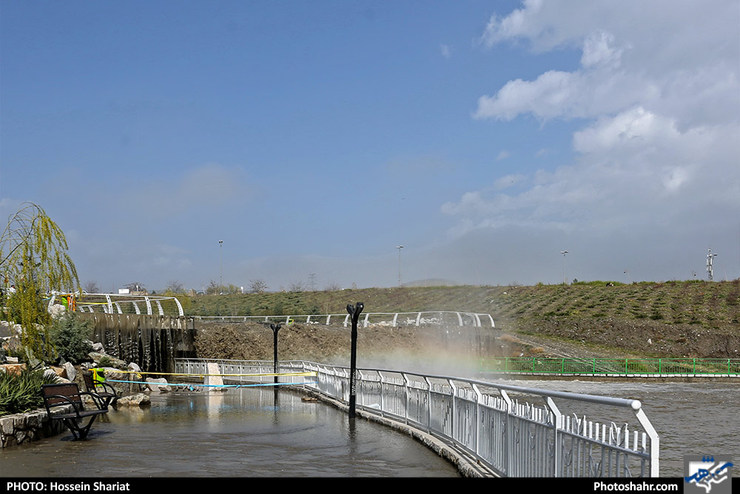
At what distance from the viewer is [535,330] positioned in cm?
7038

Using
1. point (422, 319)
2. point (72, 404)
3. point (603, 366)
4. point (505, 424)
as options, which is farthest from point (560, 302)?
point (505, 424)

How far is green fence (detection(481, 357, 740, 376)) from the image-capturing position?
4772 cm

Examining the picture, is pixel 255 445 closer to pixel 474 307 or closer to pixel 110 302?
pixel 110 302

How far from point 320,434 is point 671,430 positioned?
37.6 ft

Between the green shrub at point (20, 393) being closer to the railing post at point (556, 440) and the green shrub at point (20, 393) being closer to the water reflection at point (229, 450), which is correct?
the water reflection at point (229, 450)

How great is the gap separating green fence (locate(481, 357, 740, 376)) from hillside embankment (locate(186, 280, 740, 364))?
490cm

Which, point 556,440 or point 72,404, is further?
point 72,404

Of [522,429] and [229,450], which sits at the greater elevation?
[522,429]

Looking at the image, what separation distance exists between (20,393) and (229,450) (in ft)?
14.9

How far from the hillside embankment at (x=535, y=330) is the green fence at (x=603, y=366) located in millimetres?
4900

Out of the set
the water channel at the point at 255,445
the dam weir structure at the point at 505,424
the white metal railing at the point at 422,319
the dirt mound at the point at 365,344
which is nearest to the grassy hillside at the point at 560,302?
the white metal railing at the point at 422,319

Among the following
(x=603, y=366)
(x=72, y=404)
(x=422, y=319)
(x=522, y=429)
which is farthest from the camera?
(x=422, y=319)

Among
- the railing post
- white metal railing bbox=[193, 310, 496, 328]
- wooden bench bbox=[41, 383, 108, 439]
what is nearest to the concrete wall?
white metal railing bbox=[193, 310, 496, 328]

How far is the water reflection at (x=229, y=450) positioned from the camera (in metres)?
10.6
